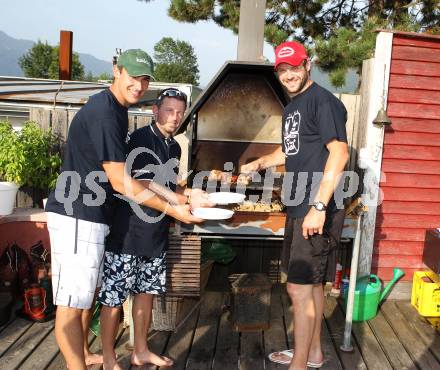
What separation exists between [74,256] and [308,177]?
1.40m

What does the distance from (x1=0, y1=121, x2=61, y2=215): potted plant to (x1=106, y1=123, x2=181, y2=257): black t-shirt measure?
1648 millimetres

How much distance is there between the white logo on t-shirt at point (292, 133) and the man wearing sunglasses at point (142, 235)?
0.66m

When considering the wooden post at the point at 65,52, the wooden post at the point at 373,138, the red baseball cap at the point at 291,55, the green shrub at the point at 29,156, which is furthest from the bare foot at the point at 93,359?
the wooden post at the point at 65,52

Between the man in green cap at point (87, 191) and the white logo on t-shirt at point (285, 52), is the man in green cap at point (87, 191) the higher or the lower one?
the lower one

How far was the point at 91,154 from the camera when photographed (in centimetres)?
241

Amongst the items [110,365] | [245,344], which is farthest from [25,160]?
[245,344]

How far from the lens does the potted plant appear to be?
13.0 feet

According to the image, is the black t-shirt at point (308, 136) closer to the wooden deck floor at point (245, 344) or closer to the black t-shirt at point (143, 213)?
the black t-shirt at point (143, 213)

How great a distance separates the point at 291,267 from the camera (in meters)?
2.84

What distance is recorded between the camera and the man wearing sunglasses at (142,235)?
9.18ft

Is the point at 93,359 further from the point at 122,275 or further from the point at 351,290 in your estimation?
the point at 351,290

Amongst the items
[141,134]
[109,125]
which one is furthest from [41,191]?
[109,125]

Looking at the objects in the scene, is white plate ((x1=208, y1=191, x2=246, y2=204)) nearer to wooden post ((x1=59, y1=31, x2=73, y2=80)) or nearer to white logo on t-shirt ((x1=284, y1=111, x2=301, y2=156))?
white logo on t-shirt ((x1=284, y1=111, x2=301, y2=156))

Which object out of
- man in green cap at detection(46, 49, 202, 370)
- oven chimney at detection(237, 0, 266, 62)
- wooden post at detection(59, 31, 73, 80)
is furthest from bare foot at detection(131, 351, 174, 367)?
wooden post at detection(59, 31, 73, 80)
